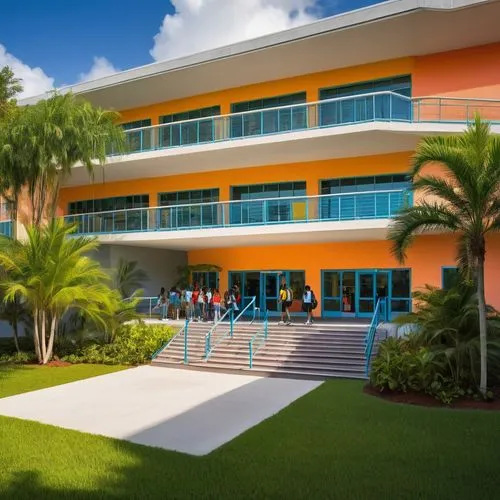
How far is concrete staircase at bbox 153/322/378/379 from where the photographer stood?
1462 cm

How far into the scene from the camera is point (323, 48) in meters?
19.4

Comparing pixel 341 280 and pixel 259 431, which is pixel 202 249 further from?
pixel 259 431

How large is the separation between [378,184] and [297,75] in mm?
5724

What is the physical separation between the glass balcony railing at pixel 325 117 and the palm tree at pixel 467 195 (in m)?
7.25

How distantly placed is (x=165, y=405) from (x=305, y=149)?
12108 millimetres

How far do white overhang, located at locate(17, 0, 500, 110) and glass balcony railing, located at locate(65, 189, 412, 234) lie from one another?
563 centimetres

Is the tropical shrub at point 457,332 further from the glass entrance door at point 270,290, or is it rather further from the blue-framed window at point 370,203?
the glass entrance door at point 270,290

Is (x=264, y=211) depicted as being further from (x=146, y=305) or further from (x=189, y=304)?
(x=146, y=305)

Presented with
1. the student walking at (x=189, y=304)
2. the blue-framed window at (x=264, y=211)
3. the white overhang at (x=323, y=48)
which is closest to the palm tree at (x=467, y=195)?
the blue-framed window at (x=264, y=211)

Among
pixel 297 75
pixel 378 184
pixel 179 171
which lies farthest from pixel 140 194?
pixel 378 184

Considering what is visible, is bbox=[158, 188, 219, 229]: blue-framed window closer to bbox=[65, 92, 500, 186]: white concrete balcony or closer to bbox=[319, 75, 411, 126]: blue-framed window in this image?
→ bbox=[65, 92, 500, 186]: white concrete balcony

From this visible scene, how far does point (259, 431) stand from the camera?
8836 millimetres

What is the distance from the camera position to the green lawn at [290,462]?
245 inches

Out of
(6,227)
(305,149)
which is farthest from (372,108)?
(6,227)
